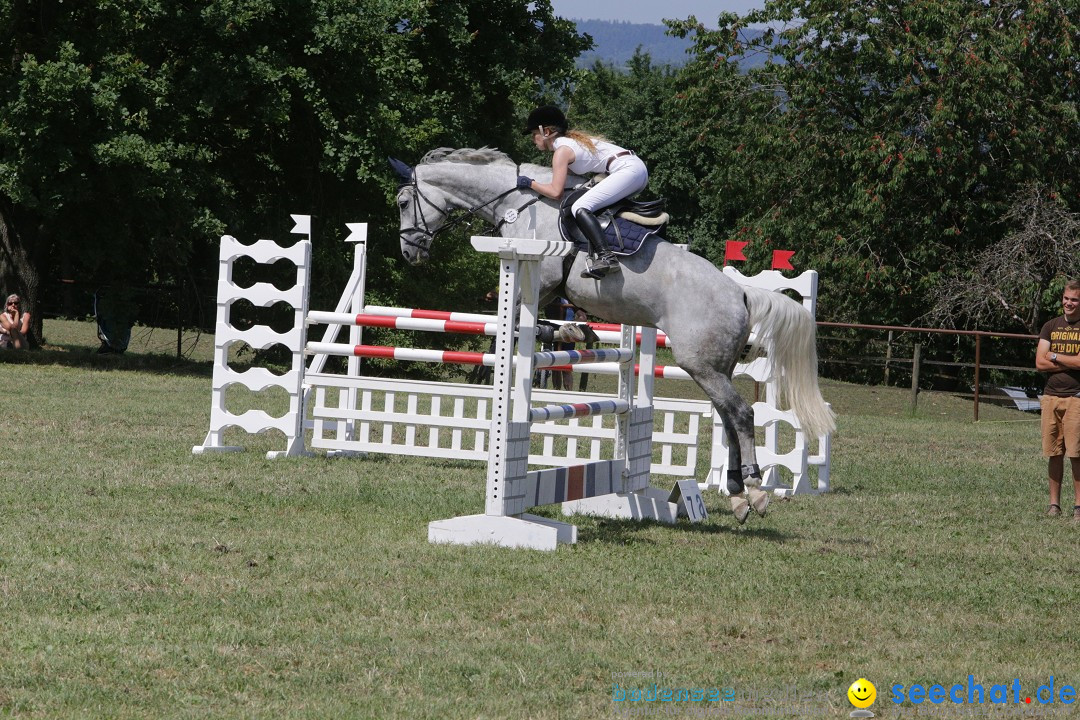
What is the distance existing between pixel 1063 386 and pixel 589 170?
3.75m

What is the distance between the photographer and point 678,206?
43.4 m

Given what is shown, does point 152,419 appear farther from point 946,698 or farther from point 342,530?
point 946,698

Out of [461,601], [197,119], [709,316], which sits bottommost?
[461,601]

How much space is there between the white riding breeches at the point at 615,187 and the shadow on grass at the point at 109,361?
1208cm

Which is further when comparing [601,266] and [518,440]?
[601,266]

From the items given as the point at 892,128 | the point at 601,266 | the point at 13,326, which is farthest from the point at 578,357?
the point at 892,128

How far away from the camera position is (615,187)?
6.35 meters

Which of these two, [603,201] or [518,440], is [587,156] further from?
[518,440]

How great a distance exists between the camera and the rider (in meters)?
6.27

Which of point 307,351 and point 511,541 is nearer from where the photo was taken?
point 511,541

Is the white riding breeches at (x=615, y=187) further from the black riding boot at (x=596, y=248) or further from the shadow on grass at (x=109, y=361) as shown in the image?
the shadow on grass at (x=109, y=361)

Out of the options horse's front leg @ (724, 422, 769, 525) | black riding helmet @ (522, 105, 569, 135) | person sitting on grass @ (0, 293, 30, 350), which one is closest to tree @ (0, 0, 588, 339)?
person sitting on grass @ (0, 293, 30, 350)

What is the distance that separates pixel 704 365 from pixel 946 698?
2.90 meters

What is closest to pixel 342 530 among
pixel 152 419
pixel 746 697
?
pixel 746 697
